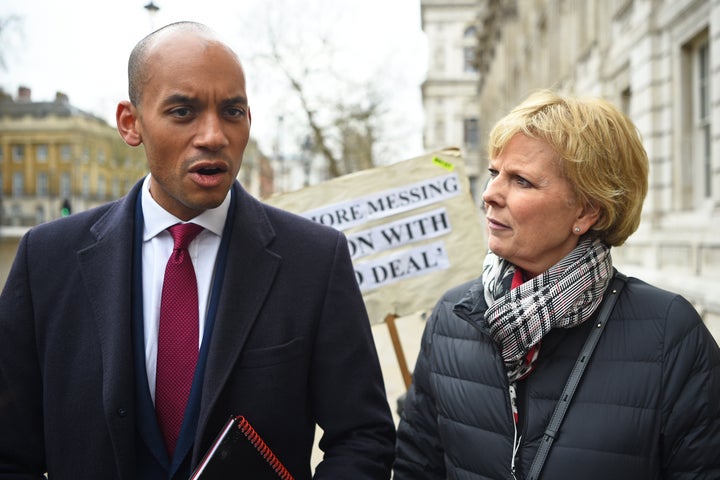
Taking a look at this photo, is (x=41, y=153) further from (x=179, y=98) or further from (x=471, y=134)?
(x=179, y=98)

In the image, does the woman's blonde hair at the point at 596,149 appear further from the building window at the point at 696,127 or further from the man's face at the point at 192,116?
the building window at the point at 696,127

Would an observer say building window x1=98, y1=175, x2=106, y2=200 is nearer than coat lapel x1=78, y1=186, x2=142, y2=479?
No

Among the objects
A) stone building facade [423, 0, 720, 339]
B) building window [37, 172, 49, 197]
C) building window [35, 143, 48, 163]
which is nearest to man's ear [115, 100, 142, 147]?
stone building facade [423, 0, 720, 339]

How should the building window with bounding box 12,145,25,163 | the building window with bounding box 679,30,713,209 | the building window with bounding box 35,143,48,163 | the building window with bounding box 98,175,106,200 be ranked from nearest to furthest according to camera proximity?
the building window with bounding box 679,30,713,209, the building window with bounding box 35,143,48,163, the building window with bounding box 12,145,25,163, the building window with bounding box 98,175,106,200

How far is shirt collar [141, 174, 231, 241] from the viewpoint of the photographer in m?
2.21

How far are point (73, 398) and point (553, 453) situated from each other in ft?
4.43

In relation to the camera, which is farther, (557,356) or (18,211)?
(18,211)

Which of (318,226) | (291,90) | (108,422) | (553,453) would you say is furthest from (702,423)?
(291,90)

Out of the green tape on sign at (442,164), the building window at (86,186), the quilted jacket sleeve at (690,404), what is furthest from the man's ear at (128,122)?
the building window at (86,186)

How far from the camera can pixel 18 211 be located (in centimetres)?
7888

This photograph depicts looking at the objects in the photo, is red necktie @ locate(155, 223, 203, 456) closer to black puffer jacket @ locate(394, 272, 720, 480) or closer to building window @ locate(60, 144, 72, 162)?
black puffer jacket @ locate(394, 272, 720, 480)

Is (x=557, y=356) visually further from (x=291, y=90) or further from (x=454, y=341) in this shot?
(x=291, y=90)

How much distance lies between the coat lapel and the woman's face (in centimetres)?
110

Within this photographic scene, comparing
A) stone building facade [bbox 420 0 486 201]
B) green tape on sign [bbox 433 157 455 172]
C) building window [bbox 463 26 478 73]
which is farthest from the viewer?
building window [bbox 463 26 478 73]
